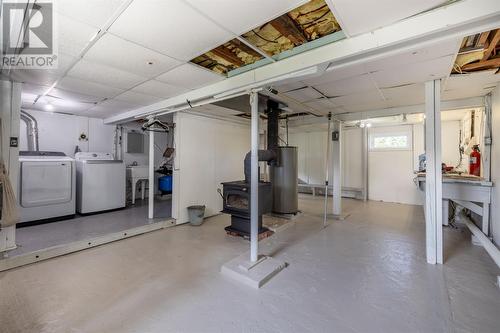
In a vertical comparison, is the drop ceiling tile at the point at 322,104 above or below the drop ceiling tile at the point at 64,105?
below

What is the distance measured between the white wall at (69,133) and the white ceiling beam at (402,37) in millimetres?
5182

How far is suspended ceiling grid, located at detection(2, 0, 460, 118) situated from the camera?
155 cm

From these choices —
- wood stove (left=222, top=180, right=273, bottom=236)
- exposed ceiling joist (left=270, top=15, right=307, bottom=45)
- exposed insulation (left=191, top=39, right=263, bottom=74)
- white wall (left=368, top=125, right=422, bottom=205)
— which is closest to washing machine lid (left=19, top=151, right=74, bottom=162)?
wood stove (left=222, top=180, right=273, bottom=236)

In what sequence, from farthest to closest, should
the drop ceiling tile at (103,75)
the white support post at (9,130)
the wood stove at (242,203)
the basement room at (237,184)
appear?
the wood stove at (242,203), the white support post at (9,130), the drop ceiling tile at (103,75), the basement room at (237,184)

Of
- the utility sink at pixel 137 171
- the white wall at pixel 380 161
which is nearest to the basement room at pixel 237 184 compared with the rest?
the white wall at pixel 380 161

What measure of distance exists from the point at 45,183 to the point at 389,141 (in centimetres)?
827

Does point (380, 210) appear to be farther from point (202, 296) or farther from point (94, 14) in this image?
point (94, 14)

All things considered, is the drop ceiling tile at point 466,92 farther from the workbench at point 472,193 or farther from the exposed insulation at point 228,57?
the exposed insulation at point 228,57

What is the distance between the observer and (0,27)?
1.83 m

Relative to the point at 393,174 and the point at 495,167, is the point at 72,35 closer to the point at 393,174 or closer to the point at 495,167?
the point at 495,167

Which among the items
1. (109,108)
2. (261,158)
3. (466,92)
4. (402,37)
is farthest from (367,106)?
(109,108)

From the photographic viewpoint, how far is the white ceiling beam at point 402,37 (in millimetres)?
1468

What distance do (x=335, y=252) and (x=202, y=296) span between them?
6.28ft

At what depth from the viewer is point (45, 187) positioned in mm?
3951
